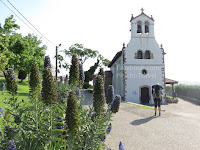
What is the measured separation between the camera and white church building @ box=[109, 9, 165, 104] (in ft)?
67.9

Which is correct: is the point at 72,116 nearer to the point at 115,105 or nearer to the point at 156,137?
the point at 115,105

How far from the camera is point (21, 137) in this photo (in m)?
2.54

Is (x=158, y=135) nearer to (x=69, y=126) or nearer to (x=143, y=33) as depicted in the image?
(x=69, y=126)

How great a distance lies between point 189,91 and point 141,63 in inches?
499

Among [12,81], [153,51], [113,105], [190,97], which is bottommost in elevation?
[190,97]

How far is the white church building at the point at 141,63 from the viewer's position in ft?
67.9

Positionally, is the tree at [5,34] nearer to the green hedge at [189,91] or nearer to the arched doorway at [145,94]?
the arched doorway at [145,94]

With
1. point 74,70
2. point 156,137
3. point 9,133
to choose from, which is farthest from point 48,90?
point 156,137

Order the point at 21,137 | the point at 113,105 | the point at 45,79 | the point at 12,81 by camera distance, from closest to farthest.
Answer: the point at 45,79 → the point at 21,137 → the point at 12,81 → the point at 113,105

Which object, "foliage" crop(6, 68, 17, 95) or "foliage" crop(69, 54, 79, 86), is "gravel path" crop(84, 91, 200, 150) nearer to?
"foliage" crop(69, 54, 79, 86)

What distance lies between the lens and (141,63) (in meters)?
21.0

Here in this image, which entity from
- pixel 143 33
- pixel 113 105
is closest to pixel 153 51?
pixel 143 33

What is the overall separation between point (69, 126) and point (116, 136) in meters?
4.12

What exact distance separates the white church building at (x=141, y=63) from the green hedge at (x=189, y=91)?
836cm
